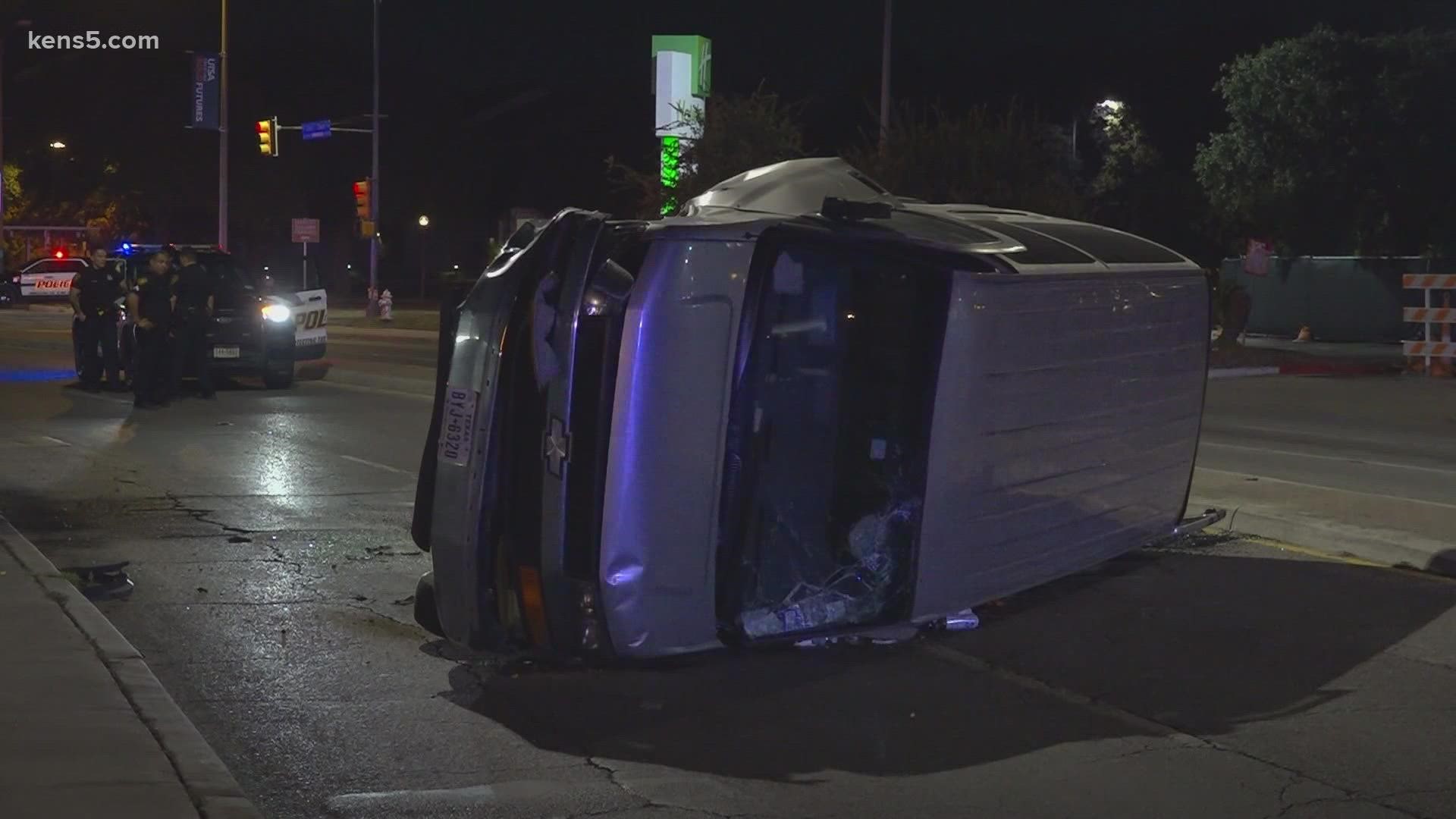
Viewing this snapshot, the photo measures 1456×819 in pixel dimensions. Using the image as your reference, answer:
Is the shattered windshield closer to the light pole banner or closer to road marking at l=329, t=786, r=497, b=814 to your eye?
road marking at l=329, t=786, r=497, b=814

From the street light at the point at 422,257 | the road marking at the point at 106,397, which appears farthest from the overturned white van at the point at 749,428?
the street light at the point at 422,257

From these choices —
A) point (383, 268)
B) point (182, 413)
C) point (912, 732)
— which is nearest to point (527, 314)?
point (912, 732)

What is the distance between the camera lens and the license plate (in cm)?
687

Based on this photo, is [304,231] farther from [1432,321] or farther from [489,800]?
[489,800]

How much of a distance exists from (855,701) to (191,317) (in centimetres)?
1425

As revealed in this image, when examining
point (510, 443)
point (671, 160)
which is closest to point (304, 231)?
point (671, 160)

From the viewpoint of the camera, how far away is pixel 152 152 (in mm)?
65125

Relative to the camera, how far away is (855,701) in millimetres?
6852

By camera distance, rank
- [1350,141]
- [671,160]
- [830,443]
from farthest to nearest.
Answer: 1. [1350,141]
2. [671,160]
3. [830,443]

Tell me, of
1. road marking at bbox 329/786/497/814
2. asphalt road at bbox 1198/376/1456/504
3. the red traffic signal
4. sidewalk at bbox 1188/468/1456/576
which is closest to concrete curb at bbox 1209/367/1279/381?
asphalt road at bbox 1198/376/1456/504

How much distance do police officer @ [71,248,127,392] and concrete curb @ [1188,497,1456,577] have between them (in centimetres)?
1415

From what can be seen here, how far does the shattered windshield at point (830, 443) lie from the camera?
689 centimetres

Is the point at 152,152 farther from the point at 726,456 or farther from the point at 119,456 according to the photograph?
the point at 726,456

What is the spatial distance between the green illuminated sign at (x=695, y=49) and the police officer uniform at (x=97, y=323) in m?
21.3
